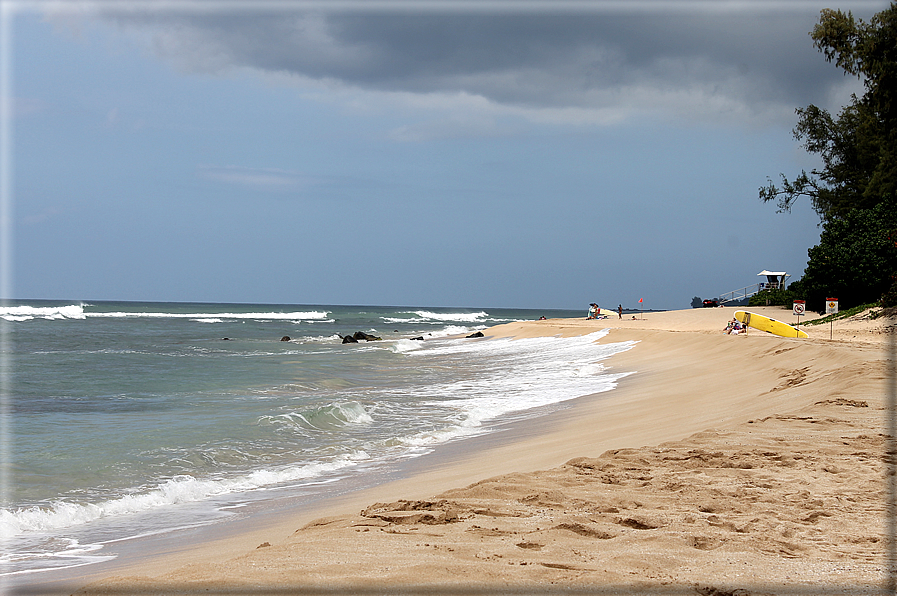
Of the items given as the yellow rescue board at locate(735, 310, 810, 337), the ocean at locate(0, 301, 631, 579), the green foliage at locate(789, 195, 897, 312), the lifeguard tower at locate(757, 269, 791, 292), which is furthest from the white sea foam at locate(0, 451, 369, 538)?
the lifeguard tower at locate(757, 269, 791, 292)

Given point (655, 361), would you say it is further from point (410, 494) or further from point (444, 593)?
point (444, 593)

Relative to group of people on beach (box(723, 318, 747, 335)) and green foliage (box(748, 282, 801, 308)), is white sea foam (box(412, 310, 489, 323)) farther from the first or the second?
group of people on beach (box(723, 318, 747, 335))

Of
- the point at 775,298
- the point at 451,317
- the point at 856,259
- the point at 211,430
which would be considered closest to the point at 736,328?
the point at 856,259

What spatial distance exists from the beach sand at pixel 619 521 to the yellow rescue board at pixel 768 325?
1297 cm

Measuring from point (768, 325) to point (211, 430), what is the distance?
1979cm

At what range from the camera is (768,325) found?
76.2ft

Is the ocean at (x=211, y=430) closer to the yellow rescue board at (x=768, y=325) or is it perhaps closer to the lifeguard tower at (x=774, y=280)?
the yellow rescue board at (x=768, y=325)

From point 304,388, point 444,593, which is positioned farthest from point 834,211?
point 444,593

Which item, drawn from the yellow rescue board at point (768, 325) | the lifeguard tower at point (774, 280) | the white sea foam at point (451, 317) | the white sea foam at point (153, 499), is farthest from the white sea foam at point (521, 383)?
the white sea foam at point (451, 317)

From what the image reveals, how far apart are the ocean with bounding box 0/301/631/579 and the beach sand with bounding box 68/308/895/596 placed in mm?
1404

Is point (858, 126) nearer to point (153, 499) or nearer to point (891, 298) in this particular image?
point (891, 298)

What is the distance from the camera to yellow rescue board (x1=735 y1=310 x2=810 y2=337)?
21.6m

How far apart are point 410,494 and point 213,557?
85.0 inches

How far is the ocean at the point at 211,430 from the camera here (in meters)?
6.78
